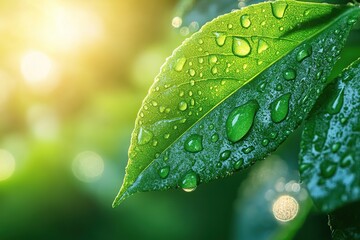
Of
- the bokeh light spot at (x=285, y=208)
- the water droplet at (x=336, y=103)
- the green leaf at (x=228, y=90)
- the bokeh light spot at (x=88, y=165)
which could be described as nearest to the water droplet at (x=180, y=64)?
the green leaf at (x=228, y=90)

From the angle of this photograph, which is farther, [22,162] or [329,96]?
[22,162]

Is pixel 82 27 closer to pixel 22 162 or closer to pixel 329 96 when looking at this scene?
pixel 22 162

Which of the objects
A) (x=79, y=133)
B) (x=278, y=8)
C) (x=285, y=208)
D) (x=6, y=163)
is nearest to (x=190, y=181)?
(x=278, y=8)

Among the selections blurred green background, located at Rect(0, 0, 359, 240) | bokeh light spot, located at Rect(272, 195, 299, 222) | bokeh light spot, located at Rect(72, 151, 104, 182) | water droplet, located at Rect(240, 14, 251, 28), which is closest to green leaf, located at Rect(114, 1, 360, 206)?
water droplet, located at Rect(240, 14, 251, 28)

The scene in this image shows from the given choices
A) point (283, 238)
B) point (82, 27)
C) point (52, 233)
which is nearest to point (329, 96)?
point (283, 238)

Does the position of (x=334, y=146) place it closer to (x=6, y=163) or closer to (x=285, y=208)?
(x=285, y=208)

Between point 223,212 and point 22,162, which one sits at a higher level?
point 22,162
